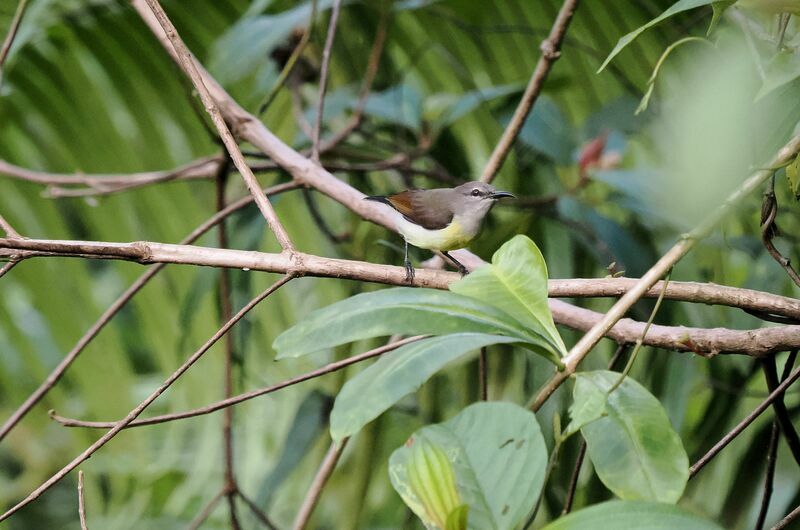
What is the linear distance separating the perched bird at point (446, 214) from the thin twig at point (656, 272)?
0.87 meters

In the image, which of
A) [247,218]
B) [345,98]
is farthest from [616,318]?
[345,98]

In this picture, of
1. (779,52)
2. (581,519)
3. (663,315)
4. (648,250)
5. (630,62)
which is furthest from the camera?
(630,62)

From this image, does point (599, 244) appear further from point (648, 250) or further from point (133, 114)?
point (133, 114)

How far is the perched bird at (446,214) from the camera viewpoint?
162cm

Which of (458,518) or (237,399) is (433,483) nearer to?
(458,518)

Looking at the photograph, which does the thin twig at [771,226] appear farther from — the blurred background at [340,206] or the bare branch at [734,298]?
the blurred background at [340,206]

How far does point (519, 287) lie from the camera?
0.64 meters

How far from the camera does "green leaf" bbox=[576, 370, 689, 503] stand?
1.83 ft

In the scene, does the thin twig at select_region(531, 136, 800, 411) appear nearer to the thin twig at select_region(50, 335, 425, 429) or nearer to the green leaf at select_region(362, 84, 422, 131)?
the thin twig at select_region(50, 335, 425, 429)

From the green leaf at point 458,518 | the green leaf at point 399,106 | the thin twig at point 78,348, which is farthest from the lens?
the green leaf at point 399,106

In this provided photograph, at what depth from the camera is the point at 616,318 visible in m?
0.61

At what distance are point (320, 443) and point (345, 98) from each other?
0.73m

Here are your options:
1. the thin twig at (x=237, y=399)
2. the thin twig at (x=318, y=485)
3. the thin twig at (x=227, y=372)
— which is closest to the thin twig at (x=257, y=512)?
the thin twig at (x=227, y=372)

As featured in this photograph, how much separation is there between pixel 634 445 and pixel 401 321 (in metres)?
0.18
